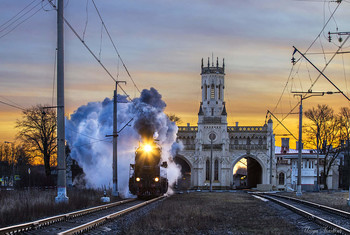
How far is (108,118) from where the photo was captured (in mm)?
69562

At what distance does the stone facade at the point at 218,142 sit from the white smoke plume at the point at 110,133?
28432 mm

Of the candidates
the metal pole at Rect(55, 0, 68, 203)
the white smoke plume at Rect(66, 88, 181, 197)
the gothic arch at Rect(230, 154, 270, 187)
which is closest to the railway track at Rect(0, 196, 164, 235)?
the metal pole at Rect(55, 0, 68, 203)

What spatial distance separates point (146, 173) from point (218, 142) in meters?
59.4

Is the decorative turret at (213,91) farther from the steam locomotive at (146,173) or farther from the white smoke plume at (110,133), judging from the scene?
the steam locomotive at (146,173)

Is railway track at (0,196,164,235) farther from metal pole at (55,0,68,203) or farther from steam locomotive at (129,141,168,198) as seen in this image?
steam locomotive at (129,141,168,198)

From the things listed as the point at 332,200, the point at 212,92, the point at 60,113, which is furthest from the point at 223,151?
the point at 60,113

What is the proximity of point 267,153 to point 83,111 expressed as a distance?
121ft

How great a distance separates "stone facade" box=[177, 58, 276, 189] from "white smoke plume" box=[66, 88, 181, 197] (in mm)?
28432

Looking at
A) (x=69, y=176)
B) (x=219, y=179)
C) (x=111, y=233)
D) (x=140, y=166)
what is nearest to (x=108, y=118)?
(x=69, y=176)

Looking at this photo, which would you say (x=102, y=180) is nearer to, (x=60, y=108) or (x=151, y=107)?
(x=151, y=107)

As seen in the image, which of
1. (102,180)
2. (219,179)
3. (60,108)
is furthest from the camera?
(219,179)

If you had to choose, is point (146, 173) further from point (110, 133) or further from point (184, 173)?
point (184, 173)

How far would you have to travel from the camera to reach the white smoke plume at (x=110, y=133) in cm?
5391

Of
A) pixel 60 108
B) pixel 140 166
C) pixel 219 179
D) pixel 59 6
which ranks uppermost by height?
pixel 59 6
